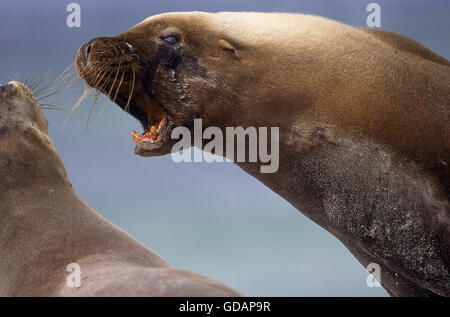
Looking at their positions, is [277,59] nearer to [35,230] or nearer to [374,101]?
[374,101]

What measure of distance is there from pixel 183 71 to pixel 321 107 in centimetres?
73

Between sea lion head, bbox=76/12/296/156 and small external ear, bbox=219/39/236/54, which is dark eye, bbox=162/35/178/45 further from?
small external ear, bbox=219/39/236/54

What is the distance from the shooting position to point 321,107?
3889 millimetres

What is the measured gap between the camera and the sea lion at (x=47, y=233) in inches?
121

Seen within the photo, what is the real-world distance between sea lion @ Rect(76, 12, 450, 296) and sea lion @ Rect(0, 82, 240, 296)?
45cm

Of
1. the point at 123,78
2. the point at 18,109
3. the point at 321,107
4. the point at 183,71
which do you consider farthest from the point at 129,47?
the point at 321,107

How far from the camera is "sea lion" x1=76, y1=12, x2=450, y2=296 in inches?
150

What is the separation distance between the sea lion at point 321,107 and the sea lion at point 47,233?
1.47 feet

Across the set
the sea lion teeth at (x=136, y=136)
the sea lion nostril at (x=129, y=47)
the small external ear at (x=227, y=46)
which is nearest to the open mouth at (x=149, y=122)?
the sea lion teeth at (x=136, y=136)

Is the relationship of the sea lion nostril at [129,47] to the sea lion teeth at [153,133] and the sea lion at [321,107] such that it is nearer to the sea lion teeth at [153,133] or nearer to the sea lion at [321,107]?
the sea lion at [321,107]

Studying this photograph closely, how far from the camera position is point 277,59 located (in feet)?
13.1

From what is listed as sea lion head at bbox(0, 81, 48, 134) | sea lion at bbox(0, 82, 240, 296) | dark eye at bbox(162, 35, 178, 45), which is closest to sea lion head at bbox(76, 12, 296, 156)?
dark eye at bbox(162, 35, 178, 45)

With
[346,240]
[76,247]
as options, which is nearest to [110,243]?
[76,247]

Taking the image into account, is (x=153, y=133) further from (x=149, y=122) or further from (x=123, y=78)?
(x=123, y=78)
